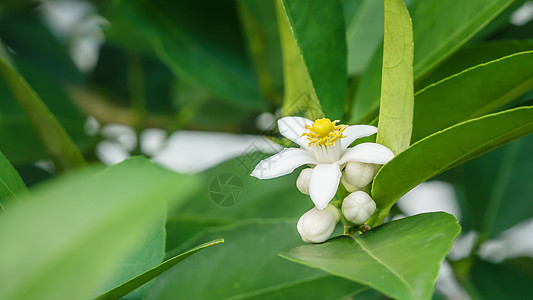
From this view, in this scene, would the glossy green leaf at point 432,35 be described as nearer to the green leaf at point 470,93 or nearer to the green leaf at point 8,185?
the green leaf at point 470,93

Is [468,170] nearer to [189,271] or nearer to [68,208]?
[189,271]

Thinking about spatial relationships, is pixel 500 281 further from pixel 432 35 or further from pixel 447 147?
pixel 447 147

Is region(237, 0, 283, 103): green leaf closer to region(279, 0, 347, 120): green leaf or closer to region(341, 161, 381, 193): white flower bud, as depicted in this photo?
region(279, 0, 347, 120): green leaf

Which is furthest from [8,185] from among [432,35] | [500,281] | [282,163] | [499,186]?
[499,186]

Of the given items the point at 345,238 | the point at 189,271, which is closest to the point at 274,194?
the point at 189,271

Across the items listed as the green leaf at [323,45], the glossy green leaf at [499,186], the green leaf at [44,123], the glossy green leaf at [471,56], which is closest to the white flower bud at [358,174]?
the green leaf at [323,45]

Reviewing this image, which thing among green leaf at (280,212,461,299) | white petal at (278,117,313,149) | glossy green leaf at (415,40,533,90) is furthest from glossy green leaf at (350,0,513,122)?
green leaf at (280,212,461,299)
